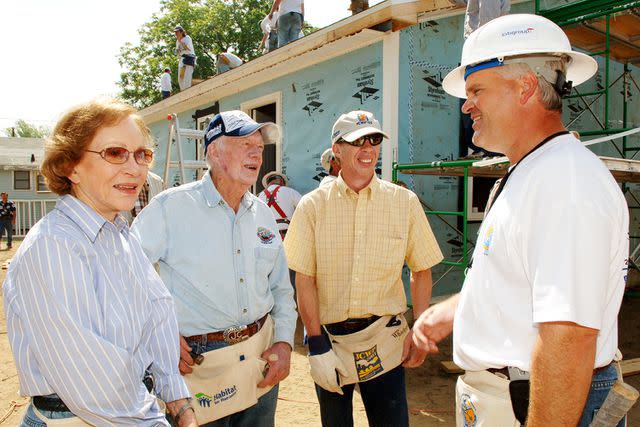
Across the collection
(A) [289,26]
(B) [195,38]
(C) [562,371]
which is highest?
(B) [195,38]

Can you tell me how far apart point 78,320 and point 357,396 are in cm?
387

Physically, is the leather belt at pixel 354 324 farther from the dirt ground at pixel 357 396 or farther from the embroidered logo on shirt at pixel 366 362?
the dirt ground at pixel 357 396

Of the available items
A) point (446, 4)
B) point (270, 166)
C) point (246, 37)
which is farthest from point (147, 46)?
point (446, 4)

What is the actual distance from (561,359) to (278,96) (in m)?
7.56

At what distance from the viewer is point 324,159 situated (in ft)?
18.4

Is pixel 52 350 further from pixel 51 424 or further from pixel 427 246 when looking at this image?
pixel 427 246

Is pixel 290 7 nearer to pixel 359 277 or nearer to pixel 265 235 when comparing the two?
pixel 265 235

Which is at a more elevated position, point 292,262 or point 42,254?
point 42,254

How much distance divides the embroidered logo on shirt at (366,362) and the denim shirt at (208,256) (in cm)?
41

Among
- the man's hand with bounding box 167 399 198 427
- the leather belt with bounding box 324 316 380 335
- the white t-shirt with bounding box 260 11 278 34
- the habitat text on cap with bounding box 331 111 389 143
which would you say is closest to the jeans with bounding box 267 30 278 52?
the white t-shirt with bounding box 260 11 278 34

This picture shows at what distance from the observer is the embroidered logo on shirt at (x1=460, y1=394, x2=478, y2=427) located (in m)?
1.61

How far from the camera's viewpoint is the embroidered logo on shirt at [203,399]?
2.20 metres

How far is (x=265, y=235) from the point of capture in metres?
2.57

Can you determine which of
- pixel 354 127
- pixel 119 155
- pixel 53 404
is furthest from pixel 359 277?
pixel 53 404
